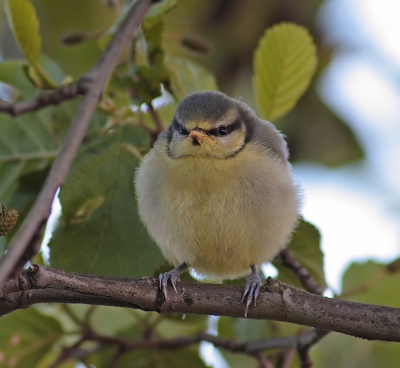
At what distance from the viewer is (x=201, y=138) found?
292cm

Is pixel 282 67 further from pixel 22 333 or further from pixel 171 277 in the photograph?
pixel 22 333

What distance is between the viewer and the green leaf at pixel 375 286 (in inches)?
125

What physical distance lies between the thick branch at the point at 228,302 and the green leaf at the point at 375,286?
3.46ft

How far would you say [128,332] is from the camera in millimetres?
3035

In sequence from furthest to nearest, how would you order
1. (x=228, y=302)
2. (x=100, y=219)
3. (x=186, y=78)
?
(x=186, y=78), (x=100, y=219), (x=228, y=302)

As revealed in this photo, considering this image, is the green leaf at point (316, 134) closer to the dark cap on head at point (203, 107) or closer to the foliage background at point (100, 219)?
the foliage background at point (100, 219)

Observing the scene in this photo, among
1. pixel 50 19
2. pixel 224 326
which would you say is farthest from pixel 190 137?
pixel 50 19

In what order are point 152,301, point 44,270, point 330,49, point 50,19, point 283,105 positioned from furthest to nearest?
point 330,49 < point 50,19 < point 283,105 < point 152,301 < point 44,270

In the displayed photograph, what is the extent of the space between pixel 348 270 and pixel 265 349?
90 cm

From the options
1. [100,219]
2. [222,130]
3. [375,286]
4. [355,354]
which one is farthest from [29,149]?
[355,354]

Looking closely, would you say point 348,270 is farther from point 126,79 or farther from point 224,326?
point 126,79

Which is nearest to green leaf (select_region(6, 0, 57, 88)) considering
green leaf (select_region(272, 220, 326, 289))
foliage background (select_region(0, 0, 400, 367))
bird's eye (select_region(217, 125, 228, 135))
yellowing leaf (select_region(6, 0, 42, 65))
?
yellowing leaf (select_region(6, 0, 42, 65))

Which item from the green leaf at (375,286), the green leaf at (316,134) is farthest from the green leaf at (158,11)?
the green leaf at (316,134)

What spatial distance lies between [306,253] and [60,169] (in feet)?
5.72
